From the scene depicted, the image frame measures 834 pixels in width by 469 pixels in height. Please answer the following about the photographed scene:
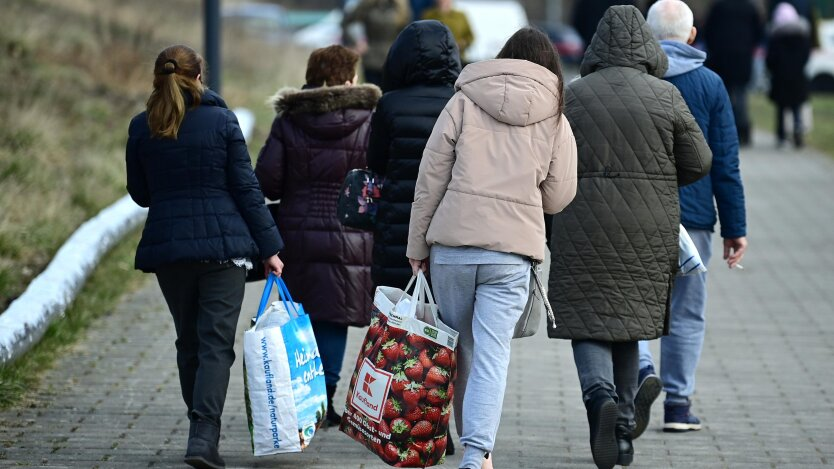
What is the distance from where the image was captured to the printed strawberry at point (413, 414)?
5.45 m

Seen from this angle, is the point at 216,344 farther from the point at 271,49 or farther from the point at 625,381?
the point at 271,49

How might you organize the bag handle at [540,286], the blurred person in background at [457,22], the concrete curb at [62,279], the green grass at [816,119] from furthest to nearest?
the green grass at [816,119], the blurred person in background at [457,22], the concrete curb at [62,279], the bag handle at [540,286]

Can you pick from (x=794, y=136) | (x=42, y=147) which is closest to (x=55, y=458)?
(x=42, y=147)

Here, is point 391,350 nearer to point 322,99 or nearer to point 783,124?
point 322,99

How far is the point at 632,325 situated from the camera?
5965 millimetres

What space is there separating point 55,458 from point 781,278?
6490mm

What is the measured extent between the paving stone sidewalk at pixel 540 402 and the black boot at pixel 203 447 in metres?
0.28

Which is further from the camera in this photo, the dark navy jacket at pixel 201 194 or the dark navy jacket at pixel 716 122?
the dark navy jacket at pixel 716 122

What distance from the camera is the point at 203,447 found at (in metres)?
5.66

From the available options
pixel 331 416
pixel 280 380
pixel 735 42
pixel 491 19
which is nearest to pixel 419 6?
pixel 735 42

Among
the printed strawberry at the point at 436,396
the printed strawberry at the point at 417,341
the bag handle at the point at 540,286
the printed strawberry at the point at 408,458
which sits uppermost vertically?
the bag handle at the point at 540,286

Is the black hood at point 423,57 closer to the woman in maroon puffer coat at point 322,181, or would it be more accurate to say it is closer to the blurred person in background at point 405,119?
the blurred person in background at point 405,119

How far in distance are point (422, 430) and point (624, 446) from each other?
36.5 inches

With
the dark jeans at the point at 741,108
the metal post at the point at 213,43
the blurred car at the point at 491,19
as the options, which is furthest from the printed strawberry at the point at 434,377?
the blurred car at the point at 491,19
